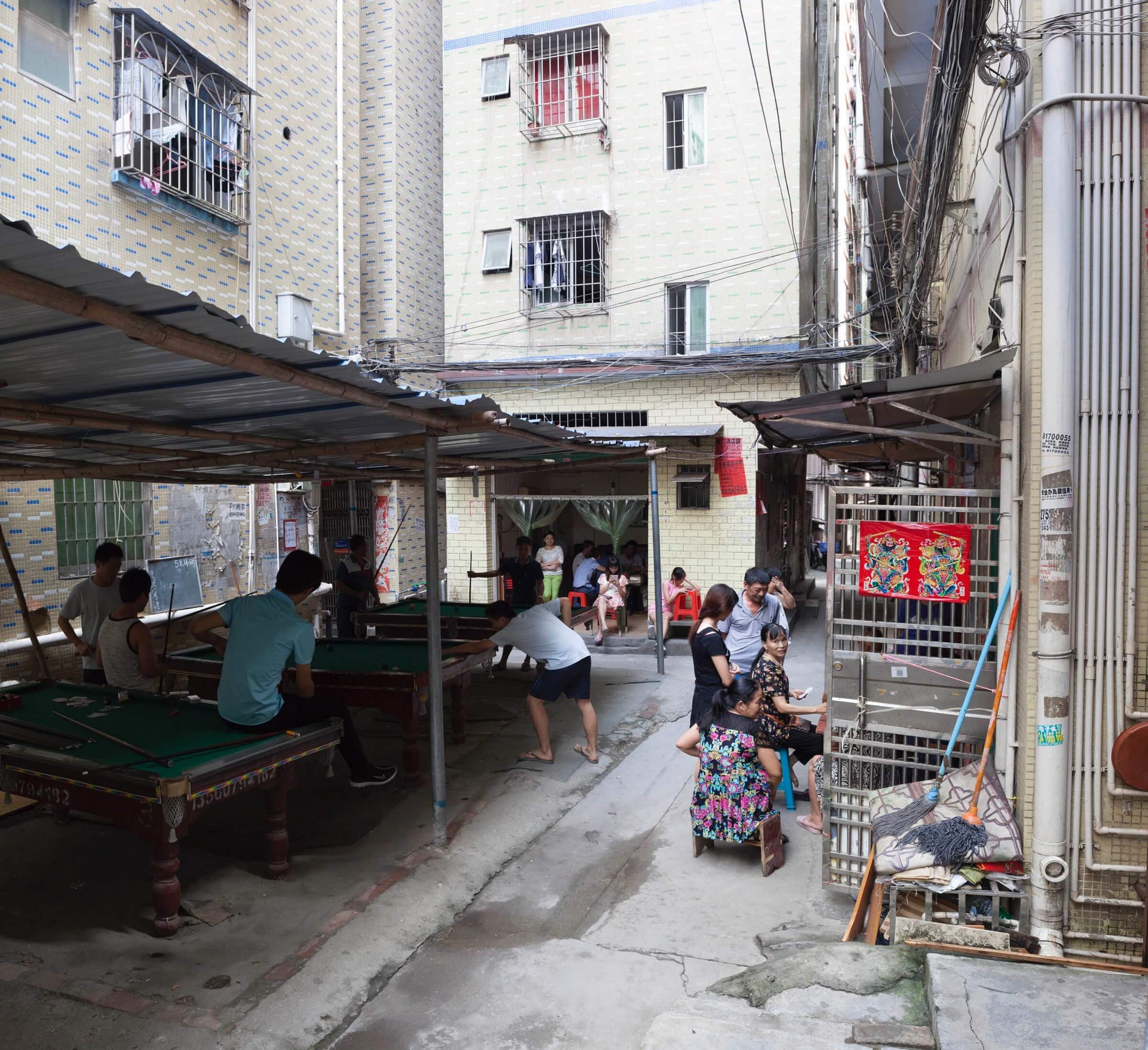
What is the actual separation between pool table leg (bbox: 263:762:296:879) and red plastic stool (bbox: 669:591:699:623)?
27.0 ft

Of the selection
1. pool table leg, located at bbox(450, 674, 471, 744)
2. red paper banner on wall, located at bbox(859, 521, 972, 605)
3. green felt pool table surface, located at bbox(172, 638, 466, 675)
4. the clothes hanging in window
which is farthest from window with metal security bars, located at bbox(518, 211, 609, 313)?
red paper banner on wall, located at bbox(859, 521, 972, 605)

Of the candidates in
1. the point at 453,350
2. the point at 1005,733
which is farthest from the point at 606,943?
the point at 453,350

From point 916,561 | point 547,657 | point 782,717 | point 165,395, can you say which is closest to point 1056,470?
point 916,561

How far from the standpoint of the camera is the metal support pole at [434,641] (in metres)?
5.73

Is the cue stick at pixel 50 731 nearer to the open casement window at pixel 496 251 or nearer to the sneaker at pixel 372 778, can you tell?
the sneaker at pixel 372 778

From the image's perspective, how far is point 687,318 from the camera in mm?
13664

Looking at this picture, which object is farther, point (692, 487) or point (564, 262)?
point (564, 262)

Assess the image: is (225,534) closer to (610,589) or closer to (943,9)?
(610,589)

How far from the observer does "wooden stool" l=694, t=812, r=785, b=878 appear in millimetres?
5184

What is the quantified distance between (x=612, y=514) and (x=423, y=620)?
4849 mm

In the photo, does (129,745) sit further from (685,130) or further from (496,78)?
(496,78)

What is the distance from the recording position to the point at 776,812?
211 inches

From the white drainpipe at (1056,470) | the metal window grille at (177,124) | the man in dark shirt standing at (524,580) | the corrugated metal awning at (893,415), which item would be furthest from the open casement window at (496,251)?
the white drainpipe at (1056,470)

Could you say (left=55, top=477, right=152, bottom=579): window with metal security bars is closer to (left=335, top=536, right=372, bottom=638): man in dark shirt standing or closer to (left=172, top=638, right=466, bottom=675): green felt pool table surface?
(left=172, top=638, right=466, bottom=675): green felt pool table surface
